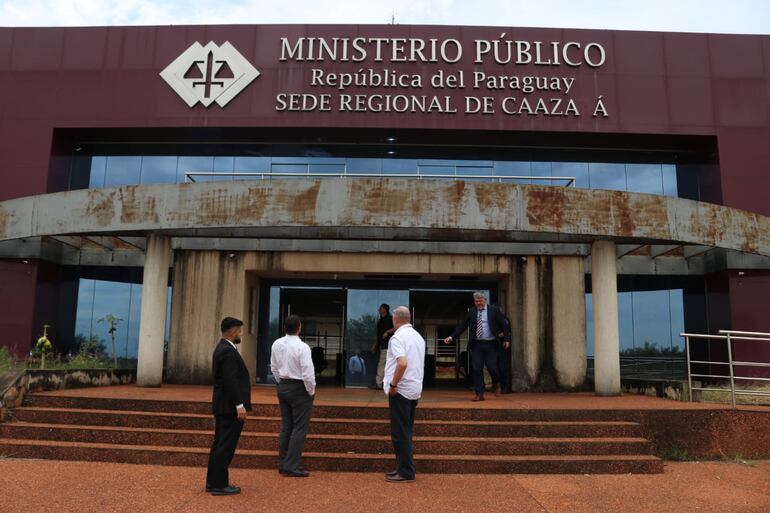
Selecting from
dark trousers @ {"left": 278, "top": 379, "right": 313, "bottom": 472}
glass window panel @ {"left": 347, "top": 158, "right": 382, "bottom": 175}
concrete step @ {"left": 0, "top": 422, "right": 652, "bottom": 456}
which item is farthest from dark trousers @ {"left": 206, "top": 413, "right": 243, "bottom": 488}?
glass window panel @ {"left": 347, "top": 158, "right": 382, "bottom": 175}

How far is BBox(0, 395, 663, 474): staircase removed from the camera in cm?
710

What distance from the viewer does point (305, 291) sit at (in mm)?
14961

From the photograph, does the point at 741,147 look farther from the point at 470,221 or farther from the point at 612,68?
the point at 470,221

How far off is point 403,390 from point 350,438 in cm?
146

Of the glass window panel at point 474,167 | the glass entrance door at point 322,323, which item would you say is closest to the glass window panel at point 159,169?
the glass entrance door at point 322,323

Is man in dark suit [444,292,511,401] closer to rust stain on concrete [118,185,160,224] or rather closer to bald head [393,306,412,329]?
bald head [393,306,412,329]

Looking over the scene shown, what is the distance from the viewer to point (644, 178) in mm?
16922

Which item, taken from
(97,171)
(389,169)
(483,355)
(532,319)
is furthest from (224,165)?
(483,355)

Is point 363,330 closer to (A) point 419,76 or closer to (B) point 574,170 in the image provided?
(A) point 419,76

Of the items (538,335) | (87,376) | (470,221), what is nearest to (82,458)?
(87,376)

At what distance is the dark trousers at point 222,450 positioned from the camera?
5848mm

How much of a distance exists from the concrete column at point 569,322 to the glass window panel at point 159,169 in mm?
10424

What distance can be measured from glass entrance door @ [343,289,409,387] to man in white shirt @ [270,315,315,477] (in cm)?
716

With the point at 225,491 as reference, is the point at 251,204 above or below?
above
